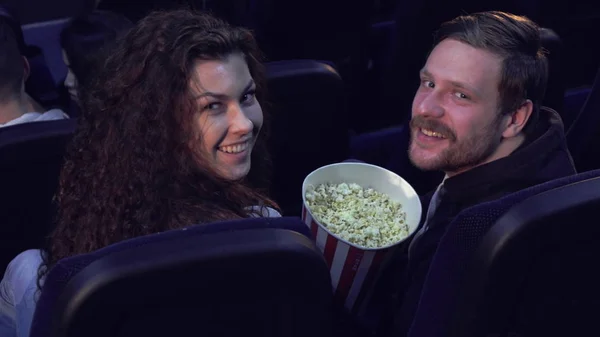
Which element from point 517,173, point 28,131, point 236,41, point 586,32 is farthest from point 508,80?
point 586,32

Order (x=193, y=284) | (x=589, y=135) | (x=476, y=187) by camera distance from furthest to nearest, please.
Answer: (x=589, y=135)
(x=476, y=187)
(x=193, y=284)

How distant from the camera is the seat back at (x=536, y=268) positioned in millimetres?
804

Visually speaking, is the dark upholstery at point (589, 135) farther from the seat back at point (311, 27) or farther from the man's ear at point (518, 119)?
the seat back at point (311, 27)

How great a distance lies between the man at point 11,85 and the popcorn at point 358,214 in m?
0.63

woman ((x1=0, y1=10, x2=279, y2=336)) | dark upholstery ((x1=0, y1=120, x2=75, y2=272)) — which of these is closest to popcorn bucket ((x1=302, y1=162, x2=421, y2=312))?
woman ((x1=0, y1=10, x2=279, y2=336))

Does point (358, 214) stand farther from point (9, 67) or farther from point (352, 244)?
point (9, 67)

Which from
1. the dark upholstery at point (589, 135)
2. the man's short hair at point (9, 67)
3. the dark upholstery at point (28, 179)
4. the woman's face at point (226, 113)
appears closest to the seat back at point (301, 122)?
the woman's face at point (226, 113)

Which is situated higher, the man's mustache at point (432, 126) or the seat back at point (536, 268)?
the seat back at point (536, 268)

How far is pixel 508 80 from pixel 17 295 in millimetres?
875

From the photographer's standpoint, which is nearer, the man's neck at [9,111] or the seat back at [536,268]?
the seat back at [536,268]

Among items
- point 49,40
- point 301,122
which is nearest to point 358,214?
point 301,122

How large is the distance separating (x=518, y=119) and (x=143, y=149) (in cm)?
66

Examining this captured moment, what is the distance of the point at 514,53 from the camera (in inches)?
53.2

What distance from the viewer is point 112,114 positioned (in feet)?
3.81
